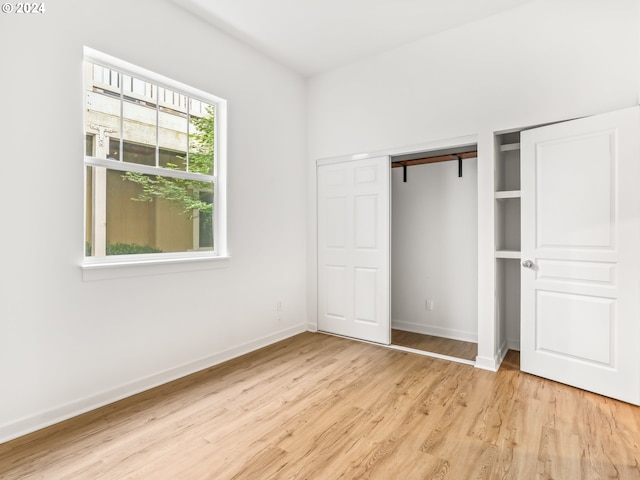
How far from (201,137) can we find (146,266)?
1.32 metres

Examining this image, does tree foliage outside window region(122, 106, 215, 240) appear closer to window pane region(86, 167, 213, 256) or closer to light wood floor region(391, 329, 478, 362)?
window pane region(86, 167, 213, 256)

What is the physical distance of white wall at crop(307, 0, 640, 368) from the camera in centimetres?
257

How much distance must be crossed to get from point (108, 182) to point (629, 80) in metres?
3.89

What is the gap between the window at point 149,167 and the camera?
8.27 ft

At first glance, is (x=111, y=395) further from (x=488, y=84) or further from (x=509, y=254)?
(x=488, y=84)

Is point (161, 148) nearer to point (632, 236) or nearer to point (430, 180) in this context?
point (430, 180)

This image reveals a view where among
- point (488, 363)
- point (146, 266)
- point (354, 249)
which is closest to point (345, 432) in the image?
point (488, 363)

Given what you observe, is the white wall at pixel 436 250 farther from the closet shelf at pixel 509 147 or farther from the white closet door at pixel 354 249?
the white closet door at pixel 354 249

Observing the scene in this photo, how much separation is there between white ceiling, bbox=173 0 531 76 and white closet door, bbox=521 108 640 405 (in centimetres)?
127

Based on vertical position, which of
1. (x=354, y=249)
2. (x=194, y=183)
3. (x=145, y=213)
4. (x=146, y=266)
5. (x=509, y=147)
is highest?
(x=509, y=147)

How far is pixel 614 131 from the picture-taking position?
8.10 ft

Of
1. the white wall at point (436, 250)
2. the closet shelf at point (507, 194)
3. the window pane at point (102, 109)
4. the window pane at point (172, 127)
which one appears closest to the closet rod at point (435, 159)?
the white wall at point (436, 250)

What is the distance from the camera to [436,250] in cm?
405

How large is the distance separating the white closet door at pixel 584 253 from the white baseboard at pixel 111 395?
8.63ft
